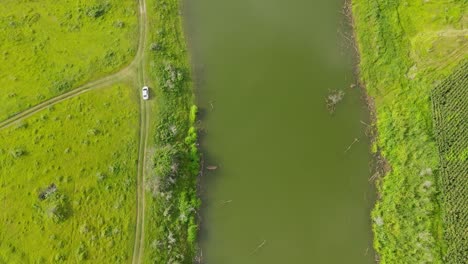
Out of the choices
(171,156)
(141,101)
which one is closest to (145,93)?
(141,101)

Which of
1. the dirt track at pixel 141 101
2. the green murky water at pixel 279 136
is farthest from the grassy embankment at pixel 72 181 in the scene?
the green murky water at pixel 279 136

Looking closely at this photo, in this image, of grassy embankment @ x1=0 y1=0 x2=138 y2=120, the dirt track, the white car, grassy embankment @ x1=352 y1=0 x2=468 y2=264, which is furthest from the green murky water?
grassy embankment @ x1=0 y1=0 x2=138 y2=120

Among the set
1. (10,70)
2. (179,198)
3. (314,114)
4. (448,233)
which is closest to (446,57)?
(314,114)

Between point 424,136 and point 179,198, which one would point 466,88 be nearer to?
point 424,136

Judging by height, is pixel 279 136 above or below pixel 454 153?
above

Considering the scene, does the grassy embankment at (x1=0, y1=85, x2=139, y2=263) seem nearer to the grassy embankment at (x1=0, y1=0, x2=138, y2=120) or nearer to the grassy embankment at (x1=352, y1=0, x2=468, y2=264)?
the grassy embankment at (x1=0, y1=0, x2=138, y2=120)

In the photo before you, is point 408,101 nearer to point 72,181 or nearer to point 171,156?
point 171,156

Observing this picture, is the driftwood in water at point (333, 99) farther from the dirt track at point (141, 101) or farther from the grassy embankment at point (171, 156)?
the dirt track at point (141, 101)
